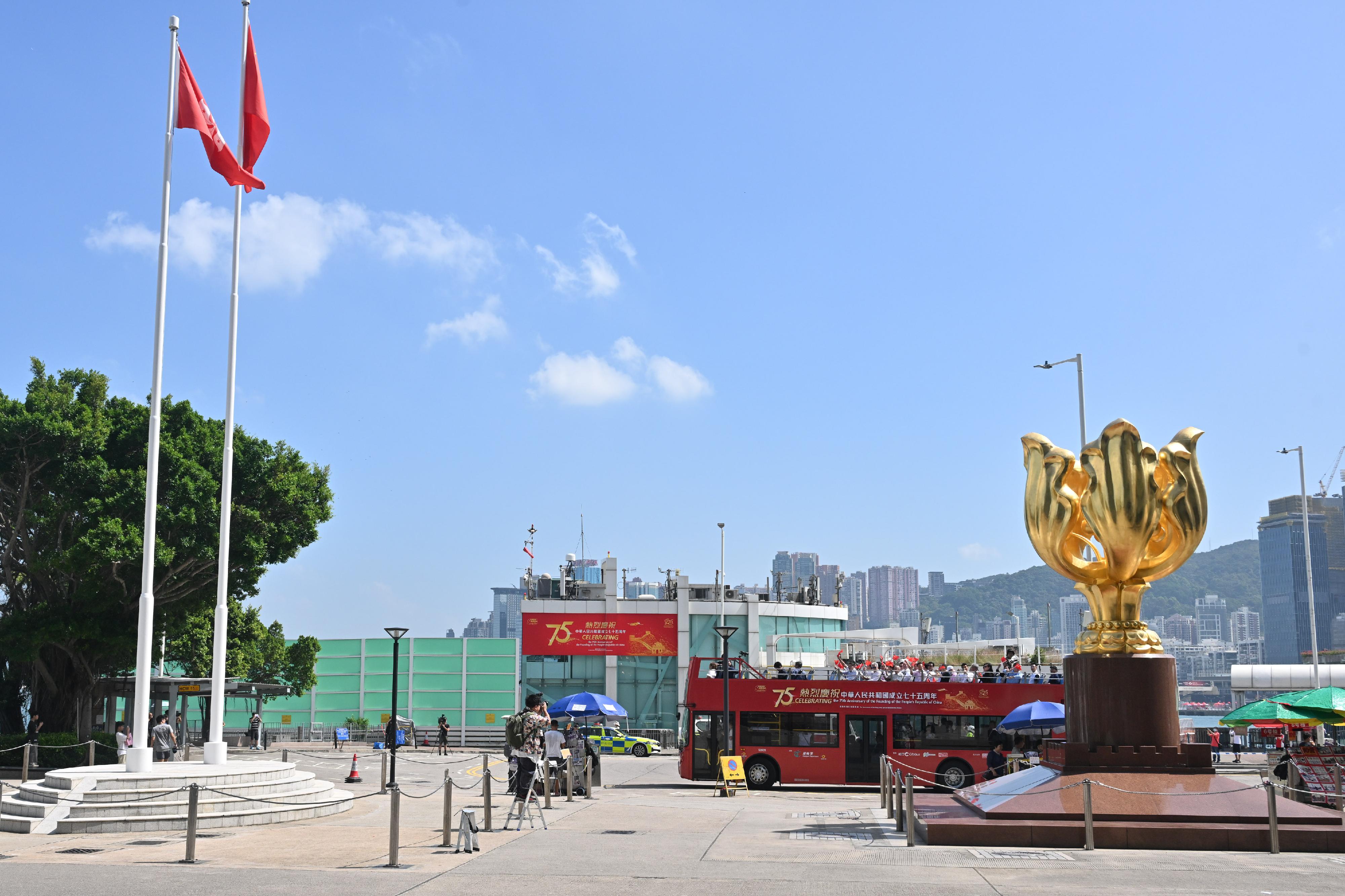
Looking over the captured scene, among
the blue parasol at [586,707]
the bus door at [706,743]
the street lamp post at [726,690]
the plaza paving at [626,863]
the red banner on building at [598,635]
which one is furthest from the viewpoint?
the red banner on building at [598,635]

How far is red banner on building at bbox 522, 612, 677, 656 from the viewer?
5512cm

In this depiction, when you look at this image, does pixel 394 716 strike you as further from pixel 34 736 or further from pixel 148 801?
pixel 34 736

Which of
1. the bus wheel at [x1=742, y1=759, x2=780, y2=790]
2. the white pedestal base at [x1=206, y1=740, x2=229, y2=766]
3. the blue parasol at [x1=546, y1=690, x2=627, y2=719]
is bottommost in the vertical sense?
the bus wheel at [x1=742, y1=759, x2=780, y2=790]

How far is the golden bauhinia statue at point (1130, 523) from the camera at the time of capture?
676 inches

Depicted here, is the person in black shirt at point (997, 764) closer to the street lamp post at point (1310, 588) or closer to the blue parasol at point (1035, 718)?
the blue parasol at point (1035, 718)

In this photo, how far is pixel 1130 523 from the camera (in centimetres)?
1717

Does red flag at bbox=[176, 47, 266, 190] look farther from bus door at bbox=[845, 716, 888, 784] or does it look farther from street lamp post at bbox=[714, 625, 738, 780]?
bus door at bbox=[845, 716, 888, 784]

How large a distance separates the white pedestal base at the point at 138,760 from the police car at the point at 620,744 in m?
26.2

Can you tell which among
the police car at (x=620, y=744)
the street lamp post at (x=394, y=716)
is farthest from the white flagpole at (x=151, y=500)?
the police car at (x=620, y=744)

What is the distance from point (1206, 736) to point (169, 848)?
89.1 feet

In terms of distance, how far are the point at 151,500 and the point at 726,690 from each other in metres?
13.3

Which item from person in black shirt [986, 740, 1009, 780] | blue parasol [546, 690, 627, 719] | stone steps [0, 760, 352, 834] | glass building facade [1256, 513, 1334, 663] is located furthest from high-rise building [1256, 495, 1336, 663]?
stone steps [0, 760, 352, 834]

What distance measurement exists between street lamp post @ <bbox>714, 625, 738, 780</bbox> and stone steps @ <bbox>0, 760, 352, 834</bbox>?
10210 millimetres

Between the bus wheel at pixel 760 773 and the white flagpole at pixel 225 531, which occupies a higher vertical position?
the white flagpole at pixel 225 531
